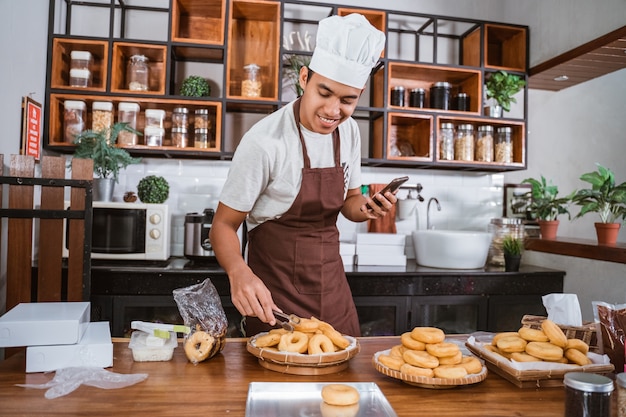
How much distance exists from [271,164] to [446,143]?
7.02ft

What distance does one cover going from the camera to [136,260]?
3156mm

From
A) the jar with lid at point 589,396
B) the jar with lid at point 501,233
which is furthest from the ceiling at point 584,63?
the jar with lid at point 589,396

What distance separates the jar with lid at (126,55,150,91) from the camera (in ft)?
11.2

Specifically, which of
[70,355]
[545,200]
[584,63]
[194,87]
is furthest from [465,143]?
[70,355]

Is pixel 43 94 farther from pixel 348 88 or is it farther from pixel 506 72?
pixel 506 72

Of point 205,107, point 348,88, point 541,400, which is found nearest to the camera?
point 541,400

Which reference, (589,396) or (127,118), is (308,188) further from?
(127,118)

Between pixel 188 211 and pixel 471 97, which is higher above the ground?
pixel 471 97

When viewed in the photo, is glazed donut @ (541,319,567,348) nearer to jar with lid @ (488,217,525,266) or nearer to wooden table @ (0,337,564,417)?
wooden table @ (0,337,564,417)

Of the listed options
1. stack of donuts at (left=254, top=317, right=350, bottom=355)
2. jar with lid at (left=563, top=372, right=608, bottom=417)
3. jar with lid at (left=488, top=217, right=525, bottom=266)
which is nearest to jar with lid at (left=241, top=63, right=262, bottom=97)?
jar with lid at (left=488, top=217, right=525, bottom=266)

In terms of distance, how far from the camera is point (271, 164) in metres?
1.90

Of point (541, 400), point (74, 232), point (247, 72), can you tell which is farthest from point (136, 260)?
point (541, 400)

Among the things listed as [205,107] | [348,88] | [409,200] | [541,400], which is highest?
[205,107]

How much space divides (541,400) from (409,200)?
8.53ft
